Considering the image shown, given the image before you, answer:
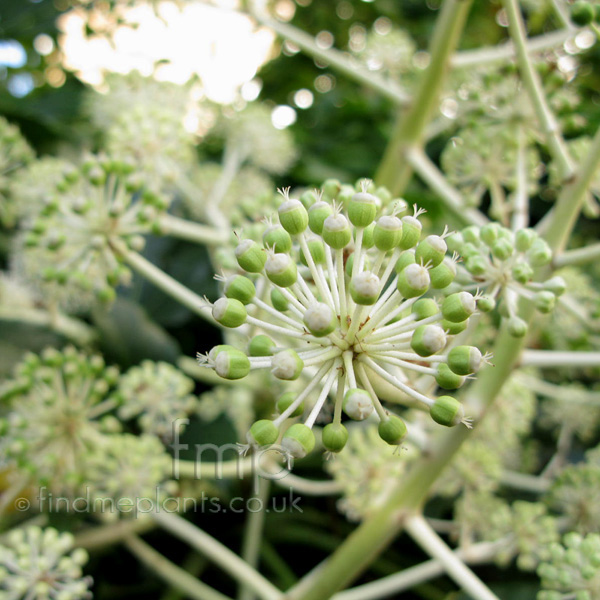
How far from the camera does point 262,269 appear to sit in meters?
0.95

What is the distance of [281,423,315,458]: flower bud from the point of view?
2.72 ft

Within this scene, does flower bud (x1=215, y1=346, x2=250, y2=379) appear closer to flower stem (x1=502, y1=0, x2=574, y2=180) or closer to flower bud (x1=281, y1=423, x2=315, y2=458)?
flower bud (x1=281, y1=423, x2=315, y2=458)

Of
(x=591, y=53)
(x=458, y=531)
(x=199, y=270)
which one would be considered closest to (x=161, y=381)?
(x=199, y=270)

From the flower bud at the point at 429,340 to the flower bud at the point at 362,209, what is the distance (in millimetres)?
196

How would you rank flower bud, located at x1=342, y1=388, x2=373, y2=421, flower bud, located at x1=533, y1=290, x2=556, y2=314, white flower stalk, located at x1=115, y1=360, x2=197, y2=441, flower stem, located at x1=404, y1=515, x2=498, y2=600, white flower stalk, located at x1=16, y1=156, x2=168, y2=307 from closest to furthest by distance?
flower bud, located at x1=342, y1=388, x2=373, y2=421 → flower bud, located at x1=533, y1=290, x2=556, y2=314 → flower stem, located at x1=404, y1=515, x2=498, y2=600 → white flower stalk, located at x1=16, y1=156, x2=168, y2=307 → white flower stalk, located at x1=115, y1=360, x2=197, y2=441

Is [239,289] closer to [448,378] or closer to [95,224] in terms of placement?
[448,378]

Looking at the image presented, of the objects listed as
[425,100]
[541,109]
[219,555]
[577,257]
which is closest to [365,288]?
[577,257]

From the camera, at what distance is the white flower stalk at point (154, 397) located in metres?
1.68

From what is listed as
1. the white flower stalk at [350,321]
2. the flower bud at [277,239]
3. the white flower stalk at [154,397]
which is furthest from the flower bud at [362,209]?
the white flower stalk at [154,397]

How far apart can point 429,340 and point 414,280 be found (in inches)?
3.6

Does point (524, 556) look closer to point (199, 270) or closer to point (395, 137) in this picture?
point (395, 137)

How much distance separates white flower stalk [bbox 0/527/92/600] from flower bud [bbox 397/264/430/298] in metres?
1.01

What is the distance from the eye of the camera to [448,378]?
2.84ft

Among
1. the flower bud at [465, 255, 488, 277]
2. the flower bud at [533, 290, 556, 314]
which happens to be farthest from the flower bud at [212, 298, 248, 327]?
the flower bud at [533, 290, 556, 314]
